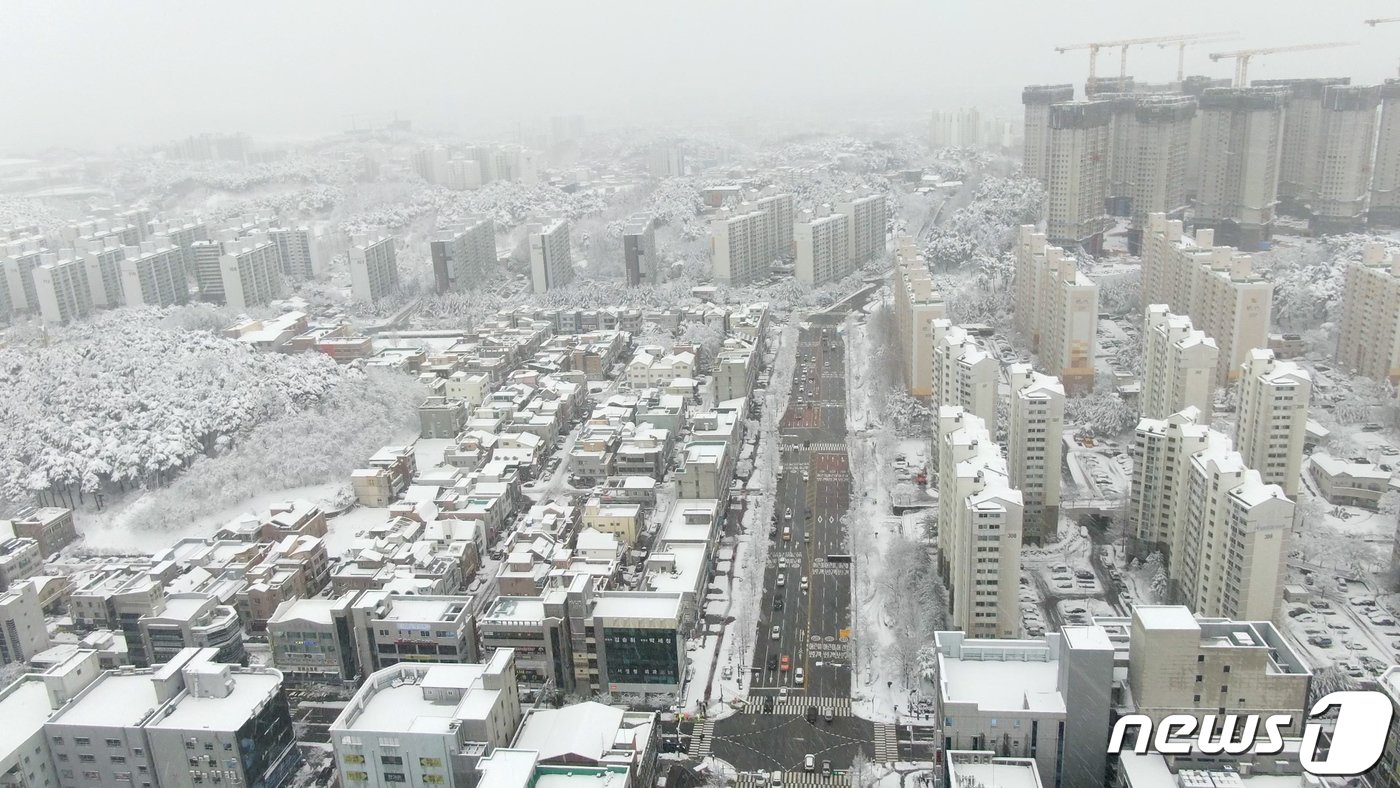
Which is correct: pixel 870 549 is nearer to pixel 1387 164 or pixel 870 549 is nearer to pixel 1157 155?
pixel 1157 155

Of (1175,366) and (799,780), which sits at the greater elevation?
(1175,366)

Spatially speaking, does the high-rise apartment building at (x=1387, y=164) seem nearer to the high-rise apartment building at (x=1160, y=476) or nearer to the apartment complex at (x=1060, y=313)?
the apartment complex at (x=1060, y=313)

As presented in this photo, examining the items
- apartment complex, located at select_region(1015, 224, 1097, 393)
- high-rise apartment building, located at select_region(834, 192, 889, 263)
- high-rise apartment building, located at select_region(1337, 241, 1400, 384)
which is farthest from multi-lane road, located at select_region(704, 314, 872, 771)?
high-rise apartment building, located at select_region(834, 192, 889, 263)

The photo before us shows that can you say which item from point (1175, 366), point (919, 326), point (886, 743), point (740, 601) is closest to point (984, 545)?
point (886, 743)

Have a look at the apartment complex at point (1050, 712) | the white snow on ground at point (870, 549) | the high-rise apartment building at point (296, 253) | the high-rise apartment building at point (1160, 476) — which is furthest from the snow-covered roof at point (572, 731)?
A: the high-rise apartment building at point (296, 253)

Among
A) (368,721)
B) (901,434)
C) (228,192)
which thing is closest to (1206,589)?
(901,434)

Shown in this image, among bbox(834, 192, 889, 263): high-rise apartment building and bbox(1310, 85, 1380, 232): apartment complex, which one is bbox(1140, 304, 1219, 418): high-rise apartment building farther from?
bbox(1310, 85, 1380, 232): apartment complex
